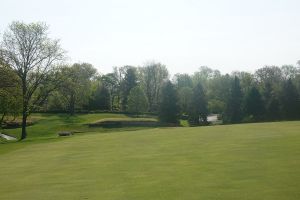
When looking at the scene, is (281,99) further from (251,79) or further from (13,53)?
(13,53)

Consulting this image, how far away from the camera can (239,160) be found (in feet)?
68.7

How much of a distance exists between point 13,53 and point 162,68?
76160 mm

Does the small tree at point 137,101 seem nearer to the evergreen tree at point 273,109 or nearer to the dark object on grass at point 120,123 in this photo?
the dark object on grass at point 120,123

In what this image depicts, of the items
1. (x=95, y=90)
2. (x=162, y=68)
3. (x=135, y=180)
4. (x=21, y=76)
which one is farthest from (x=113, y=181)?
(x=162, y=68)

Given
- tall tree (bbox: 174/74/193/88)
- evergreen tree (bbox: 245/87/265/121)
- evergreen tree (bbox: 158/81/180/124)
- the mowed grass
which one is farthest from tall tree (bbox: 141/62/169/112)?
the mowed grass

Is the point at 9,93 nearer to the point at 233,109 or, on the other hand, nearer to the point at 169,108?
the point at 169,108

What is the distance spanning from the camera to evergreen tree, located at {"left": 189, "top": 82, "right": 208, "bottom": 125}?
96.5 metres

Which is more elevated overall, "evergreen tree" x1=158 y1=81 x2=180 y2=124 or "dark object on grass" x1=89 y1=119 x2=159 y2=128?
"evergreen tree" x1=158 y1=81 x2=180 y2=124

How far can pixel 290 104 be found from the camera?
92938 mm

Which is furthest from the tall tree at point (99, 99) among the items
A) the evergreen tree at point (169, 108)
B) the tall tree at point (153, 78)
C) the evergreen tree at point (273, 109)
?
the evergreen tree at point (273, 109)

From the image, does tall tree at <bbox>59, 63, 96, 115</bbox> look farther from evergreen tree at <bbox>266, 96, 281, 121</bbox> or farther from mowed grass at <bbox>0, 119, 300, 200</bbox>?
evergreen tree at <bbox>266, 96, 281, 121</bbox>

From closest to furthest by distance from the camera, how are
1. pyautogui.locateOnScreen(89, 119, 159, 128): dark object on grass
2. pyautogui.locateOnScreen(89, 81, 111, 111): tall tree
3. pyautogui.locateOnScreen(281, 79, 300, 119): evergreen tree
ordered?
pyautogui.locateOnScreen(89, 119, 159, 128): dark object on grass → pyautogui.locateOnScreen(281, 79, 300, 119): evergreen tree → pyautogui.locateOnScreen(89, 81, 111, 111): tall tree

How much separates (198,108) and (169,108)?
8.67 meters

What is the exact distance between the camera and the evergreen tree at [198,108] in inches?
3798
